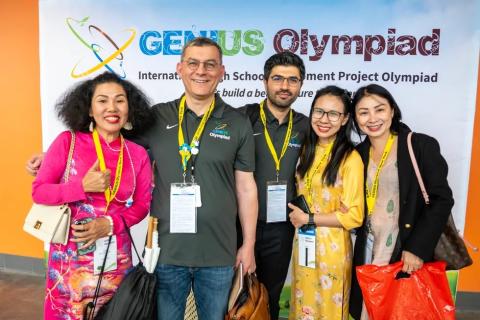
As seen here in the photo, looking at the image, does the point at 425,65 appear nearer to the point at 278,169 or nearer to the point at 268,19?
the point at 268,19

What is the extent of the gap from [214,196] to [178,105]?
0.49 m

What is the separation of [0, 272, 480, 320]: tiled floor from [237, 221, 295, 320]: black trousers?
5.77ft

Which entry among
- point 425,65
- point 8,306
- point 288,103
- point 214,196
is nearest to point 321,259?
point 214,196

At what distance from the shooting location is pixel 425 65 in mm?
2951

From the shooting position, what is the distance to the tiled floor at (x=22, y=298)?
124 inches

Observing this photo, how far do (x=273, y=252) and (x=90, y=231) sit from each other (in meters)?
1.08

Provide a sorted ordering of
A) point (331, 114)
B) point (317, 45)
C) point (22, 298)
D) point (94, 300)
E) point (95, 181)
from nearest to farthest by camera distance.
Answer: point (95, 181) → point (94, 300) → point (331, 114) → point (317, 45) → point (22, 298)

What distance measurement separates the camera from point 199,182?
1.88 metres

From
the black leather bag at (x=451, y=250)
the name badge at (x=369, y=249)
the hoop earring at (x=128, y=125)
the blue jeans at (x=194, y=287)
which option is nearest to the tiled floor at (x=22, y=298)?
the black leather bag at (x=451, y=250)

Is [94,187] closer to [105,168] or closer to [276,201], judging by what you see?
[105,168]

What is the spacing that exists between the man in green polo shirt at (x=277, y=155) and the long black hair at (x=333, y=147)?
0.08 metres

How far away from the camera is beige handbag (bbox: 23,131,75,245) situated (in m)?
1.65

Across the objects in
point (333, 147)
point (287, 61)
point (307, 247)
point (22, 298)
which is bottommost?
point (22, 298)

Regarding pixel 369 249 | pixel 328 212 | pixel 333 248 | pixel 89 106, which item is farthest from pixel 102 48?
pixel 369 249
